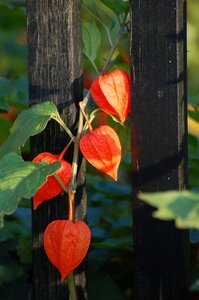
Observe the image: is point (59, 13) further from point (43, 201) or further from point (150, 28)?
point (43, 201)

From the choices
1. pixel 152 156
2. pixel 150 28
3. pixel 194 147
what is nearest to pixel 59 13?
pixel 150 28

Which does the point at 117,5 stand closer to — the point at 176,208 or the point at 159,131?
the point at 159,131

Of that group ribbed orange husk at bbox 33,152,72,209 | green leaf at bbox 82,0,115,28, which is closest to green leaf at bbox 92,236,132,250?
ribbed orange husk at bbox 33,152,72,209

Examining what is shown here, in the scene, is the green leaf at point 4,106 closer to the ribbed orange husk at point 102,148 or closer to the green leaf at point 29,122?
the green leaf at point 29,122

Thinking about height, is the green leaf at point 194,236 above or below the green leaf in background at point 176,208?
below

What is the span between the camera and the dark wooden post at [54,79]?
5.22 ft

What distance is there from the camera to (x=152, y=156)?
1543 mm

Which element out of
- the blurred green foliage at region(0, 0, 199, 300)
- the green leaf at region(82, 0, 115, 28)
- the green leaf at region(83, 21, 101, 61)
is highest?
the green leaf at region(82, 0, 115, 28)

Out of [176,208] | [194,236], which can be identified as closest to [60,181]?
[194,236]

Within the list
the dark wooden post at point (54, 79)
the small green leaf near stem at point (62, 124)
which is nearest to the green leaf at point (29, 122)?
the small green leaf near stem at point (62, 124)

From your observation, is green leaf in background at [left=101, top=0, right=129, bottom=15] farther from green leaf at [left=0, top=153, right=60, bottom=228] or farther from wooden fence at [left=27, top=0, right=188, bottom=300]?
green leaf at [left=0, top=153, right=60, bottom=228]

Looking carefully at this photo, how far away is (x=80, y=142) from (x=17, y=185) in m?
0.17

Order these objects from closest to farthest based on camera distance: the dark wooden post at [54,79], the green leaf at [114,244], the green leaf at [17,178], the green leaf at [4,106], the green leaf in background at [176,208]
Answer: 1. the green leaf in background at [176,208]
2. the green leaf at [17,178]
3. the dark wooden post at [54,79]
4. the green leaf at [114,244]
5. the green leaf at [4,106]

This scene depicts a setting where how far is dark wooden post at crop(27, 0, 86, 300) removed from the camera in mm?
1592
